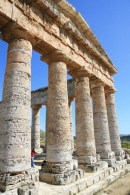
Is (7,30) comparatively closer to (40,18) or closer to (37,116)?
(40,18)

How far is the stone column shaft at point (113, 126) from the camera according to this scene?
1665cm

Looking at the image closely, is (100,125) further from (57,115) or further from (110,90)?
(57,115)

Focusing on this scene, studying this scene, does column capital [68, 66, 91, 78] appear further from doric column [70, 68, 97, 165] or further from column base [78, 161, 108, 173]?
column base [78, 161, 108, 173]

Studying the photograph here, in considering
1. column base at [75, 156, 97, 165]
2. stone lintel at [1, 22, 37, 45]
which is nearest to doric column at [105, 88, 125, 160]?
column base at [75, 156, 97, 165]

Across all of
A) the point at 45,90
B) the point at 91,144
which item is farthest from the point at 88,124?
the point at 45,90

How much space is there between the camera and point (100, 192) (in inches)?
336

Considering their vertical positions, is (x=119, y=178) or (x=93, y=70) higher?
(x=93, y=70)

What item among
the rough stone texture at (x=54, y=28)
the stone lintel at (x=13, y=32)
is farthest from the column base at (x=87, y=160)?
the stone lintel at (x=13, y=32)

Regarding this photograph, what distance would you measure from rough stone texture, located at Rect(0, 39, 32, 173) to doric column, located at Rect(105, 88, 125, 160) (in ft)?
38.3

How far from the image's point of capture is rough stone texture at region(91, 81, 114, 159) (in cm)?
1421

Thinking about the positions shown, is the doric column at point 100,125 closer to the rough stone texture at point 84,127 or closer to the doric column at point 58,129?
the rough stone texture at point 84,127

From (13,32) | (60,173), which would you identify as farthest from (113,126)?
(13,32)

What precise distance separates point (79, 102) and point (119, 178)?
6.11 meters

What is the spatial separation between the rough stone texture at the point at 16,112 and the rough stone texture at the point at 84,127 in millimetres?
5533
